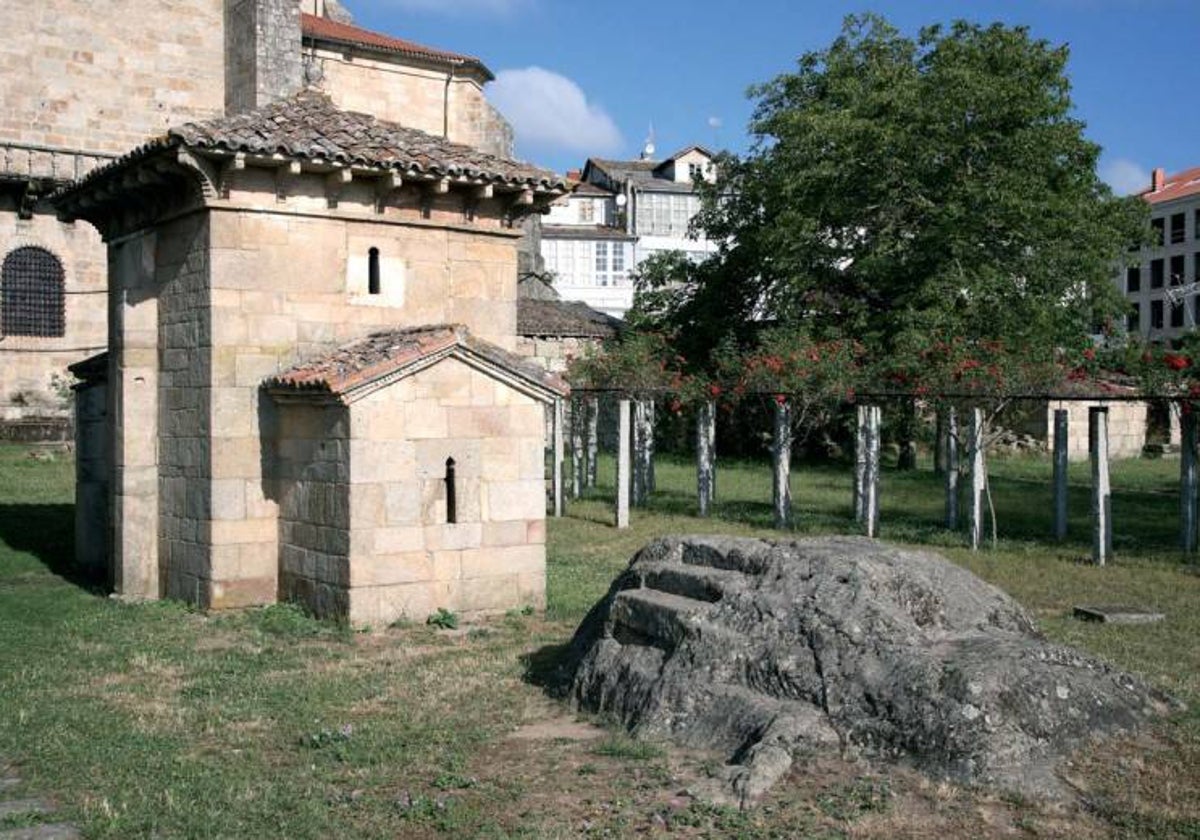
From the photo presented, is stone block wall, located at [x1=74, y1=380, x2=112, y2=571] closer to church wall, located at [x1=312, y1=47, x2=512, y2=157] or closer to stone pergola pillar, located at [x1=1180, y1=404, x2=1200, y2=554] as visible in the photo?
stone pergola pillar, located at [x1=1180, y1=404, x2=1200, y2=554]

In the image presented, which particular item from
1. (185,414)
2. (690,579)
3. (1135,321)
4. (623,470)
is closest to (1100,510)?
(623,470)

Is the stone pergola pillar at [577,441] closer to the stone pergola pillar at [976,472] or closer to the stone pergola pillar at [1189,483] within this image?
the stone pergola pillar at [976,472]

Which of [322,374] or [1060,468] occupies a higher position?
[322,374]

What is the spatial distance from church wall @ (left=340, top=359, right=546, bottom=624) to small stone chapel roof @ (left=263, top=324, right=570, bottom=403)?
129 mm

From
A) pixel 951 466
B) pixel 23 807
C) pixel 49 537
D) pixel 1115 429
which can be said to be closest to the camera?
pixel 23 807

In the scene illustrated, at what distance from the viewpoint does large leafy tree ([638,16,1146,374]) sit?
26.2 m

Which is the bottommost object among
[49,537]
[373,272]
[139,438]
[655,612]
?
[49,537]

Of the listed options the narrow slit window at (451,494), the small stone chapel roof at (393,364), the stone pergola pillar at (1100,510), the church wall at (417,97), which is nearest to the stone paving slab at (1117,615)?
the stone pergola pillar at (1100,510)

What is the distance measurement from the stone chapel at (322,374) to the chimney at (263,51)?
1836 centimetres

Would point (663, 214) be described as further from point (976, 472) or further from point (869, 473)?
point (976, 472)

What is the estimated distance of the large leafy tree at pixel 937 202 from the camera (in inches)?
1032

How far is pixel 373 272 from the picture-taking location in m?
12.3

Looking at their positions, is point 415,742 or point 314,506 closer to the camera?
point 415,742

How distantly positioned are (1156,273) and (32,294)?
54898 millimetres
